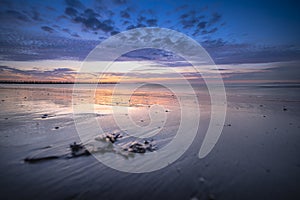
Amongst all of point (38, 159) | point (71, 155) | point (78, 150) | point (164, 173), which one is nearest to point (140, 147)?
point (164, 173)

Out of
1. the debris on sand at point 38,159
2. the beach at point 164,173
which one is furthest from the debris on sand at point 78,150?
the debris on sand at point 38,159

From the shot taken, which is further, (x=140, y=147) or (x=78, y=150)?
(x=140, y=147)

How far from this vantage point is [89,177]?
2.96 meters

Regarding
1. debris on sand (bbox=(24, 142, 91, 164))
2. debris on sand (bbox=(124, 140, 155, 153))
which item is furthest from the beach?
debris on sand (bbox=(124, 140, 155, 153))

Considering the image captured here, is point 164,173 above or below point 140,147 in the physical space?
below

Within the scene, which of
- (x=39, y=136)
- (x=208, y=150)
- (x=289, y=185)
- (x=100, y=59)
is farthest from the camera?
(x=100, y=59)

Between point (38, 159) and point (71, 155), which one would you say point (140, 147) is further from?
point (38, 159)

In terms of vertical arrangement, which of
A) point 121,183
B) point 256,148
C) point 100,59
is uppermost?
point 100,59

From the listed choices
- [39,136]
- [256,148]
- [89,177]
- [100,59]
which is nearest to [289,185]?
[256,148]

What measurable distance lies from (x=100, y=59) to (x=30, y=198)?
1292 centimetres

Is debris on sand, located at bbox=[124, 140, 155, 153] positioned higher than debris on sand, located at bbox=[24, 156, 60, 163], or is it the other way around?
debris on sand, located at bbox=[124, 140, 155, 153]

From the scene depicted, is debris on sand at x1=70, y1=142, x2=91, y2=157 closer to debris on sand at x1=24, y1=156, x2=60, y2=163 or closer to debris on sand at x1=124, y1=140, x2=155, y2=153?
debris on sand at x1=24, y1=156, x2=60, y2=163

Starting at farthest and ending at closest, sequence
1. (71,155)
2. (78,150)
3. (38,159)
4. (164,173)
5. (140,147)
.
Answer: (140,147)
(78,150)
(71,155)
(38,159)
(164,173)

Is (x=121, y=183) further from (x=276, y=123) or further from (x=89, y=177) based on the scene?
(x=276, y=123)
